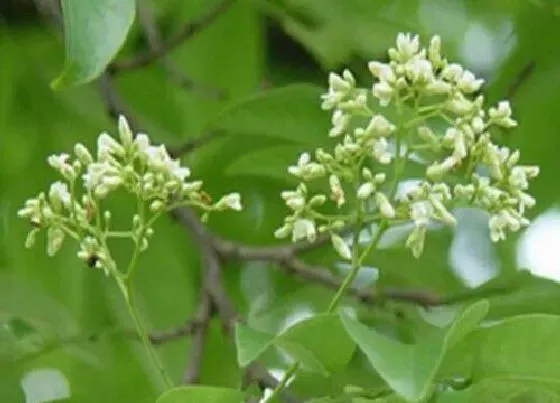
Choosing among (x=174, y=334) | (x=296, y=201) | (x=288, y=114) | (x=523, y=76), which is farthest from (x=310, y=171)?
(x=523, y=76)

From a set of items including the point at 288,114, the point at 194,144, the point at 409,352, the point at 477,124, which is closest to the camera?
the point at 409,352

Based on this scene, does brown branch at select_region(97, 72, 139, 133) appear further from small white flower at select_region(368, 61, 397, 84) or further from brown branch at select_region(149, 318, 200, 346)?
small white flower at select_region(368, 61, 397, 84)

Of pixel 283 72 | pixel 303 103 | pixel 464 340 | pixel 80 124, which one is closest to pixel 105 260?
pixel 464 340

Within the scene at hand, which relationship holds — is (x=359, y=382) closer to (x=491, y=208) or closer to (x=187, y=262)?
(x=491, y=208)

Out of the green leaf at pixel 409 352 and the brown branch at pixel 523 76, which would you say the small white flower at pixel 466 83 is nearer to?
the green leaf at pixel 409 352

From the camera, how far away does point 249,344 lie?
0.90 metres

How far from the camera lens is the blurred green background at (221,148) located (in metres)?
1.44

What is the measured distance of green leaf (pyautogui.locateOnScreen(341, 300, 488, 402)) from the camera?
33.3 inches

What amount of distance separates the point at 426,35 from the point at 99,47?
0.93 meters

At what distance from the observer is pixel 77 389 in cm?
158

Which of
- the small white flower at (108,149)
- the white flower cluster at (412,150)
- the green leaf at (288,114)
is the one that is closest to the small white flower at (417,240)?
the white flower cluster at (412,150)

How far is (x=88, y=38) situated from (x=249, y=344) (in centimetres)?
22

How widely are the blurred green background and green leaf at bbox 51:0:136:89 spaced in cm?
41

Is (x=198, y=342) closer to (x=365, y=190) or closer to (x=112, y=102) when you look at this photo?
(x=112, y=102)
